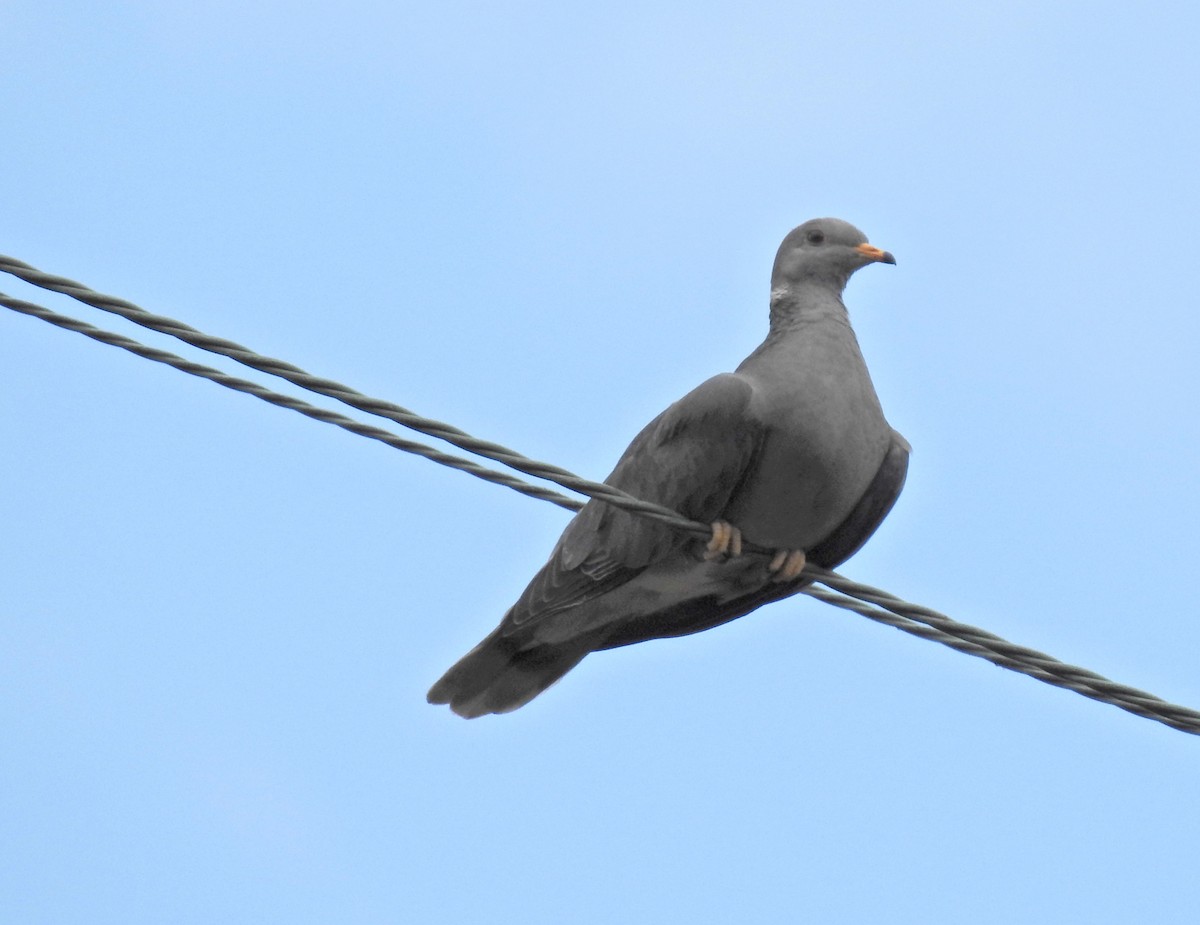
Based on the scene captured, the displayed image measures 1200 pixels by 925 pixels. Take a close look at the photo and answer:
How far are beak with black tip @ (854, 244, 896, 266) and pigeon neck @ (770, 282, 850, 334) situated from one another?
0.16m

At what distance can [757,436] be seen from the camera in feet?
16.6

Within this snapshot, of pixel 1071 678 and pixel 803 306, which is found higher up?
pixel 803 306

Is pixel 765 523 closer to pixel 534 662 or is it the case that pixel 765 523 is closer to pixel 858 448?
pixel 858 448

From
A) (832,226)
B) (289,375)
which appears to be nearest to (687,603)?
(832,226)

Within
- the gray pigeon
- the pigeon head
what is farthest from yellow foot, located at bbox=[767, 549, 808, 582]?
the pigeon head

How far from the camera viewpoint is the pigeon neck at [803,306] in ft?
18.5

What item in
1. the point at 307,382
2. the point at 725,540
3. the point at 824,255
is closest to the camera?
the point at 307,382

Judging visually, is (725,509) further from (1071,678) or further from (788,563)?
(1071,678)

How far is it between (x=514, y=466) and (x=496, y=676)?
1.88 meters

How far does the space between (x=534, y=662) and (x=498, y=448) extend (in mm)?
1930

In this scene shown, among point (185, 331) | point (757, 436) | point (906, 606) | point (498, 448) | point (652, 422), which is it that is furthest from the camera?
point (652, 422)

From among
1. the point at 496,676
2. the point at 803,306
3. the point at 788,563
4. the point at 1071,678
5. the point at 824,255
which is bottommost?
the point at 1071,678

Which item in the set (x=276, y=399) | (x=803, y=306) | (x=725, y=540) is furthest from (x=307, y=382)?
(x=803, y=306)

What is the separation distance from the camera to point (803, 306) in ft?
18.7
